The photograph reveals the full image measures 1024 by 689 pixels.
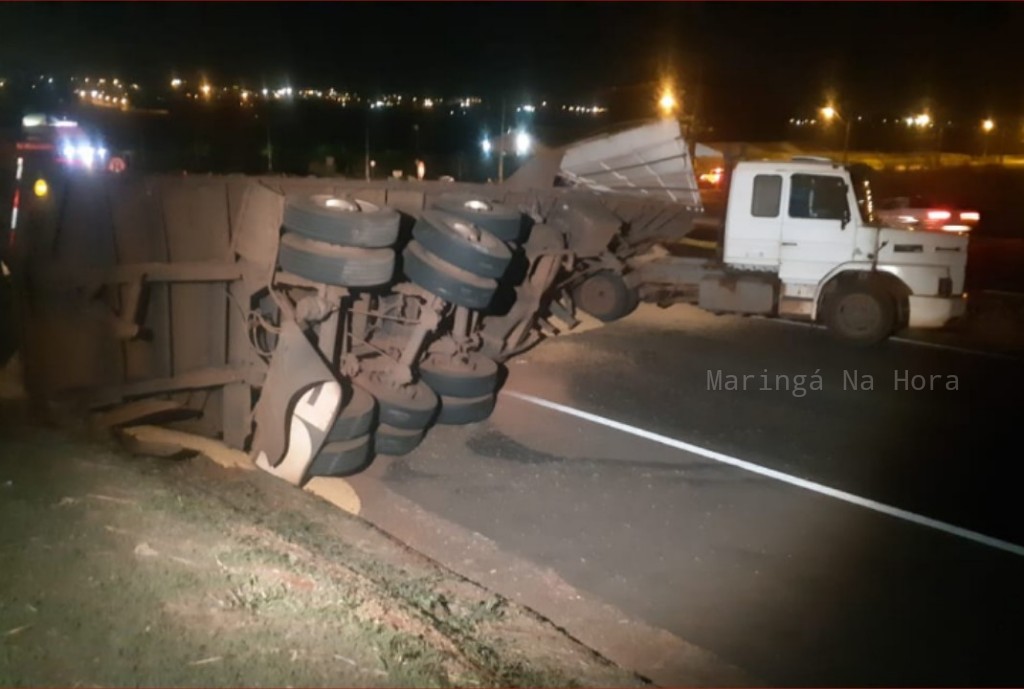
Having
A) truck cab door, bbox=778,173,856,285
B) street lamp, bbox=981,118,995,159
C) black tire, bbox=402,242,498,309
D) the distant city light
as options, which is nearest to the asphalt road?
black tire, bbox=402,242,498,309

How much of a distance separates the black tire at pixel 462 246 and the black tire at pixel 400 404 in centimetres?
114

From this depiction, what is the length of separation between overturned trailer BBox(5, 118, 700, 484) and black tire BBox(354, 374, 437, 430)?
0.01m

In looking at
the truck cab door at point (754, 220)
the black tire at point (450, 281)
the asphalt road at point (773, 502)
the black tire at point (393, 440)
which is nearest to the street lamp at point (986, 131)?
the truck cab door at point (754, 220)

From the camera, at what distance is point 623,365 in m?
11.4

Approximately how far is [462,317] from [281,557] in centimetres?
432

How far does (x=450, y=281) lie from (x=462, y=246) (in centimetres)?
31

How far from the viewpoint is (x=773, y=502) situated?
23.8ft

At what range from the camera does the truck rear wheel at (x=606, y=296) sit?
13875 millimetres

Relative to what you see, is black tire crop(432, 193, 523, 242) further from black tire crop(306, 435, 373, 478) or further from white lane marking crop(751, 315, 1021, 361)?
white lane marking crop(751, 315, 1021, 361)

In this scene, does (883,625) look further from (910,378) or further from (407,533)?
(910,378)

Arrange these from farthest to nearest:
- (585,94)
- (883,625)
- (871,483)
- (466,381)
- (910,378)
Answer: (585,94) < (910,378) < (466,381) < (871,483) < (883,625)

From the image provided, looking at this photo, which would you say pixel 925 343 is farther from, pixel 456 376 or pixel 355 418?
pixel 355 418

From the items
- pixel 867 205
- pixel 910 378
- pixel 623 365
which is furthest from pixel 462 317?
pixel 867 205

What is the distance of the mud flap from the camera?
6770 mm
